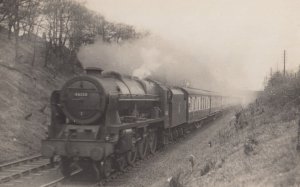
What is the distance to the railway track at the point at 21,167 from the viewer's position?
42.3ft

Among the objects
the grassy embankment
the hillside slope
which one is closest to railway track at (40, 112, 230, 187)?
the grassy embankment

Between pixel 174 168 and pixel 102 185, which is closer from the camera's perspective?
pixel 102 185

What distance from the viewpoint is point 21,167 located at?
48.2ft

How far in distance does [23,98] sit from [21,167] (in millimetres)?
9835

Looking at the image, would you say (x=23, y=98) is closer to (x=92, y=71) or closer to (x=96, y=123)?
(x=92, y=71)

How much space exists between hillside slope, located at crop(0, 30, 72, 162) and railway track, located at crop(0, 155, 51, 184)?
88cm

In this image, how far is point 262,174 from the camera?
9188 mm

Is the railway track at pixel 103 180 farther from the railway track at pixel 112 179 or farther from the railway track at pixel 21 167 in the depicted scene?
the railway track at pixel 21 167

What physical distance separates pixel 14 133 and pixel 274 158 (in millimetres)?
12041

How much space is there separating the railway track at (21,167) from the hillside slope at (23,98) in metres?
0.88

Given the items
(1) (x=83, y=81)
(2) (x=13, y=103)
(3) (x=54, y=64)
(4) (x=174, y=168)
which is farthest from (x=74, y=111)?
(3) (x=54, y=64)

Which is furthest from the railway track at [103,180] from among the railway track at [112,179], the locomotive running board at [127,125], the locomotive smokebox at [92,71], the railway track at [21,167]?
the locomotive smokebox at [92,71]

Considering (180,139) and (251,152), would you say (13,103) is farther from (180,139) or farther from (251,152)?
(251,152)

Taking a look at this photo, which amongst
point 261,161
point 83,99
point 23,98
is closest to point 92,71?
point 83,99
